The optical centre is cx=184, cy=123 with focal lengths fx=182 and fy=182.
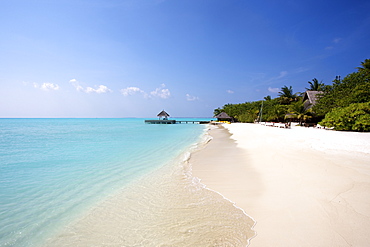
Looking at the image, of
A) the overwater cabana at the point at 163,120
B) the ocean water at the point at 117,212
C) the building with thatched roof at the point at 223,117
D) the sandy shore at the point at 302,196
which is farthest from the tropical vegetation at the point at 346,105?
the overwater cabana at the point at 163,120

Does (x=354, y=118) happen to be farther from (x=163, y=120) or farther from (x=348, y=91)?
(x=163, y=120)

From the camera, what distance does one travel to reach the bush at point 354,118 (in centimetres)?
1388

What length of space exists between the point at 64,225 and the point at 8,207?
1777mm

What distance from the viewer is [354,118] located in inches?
576

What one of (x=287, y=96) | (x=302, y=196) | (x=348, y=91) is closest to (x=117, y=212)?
(x=302, y=196)

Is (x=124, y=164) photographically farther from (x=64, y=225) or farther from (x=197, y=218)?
(x=197, y=218)

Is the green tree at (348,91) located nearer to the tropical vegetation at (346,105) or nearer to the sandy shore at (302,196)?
the tropical vegetation at (346,105)

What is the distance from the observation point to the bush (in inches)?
547

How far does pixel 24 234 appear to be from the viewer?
2852 mm

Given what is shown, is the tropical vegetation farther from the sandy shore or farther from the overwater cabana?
the overwater cabana

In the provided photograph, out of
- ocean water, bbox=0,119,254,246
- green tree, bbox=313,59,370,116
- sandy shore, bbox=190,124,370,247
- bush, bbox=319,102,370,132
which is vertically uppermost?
green tree, bbox=313,59,370,116

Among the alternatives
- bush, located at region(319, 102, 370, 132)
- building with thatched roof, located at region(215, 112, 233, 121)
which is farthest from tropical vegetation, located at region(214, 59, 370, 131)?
building with thatched roof, located at region(215, 112, 233, 121)

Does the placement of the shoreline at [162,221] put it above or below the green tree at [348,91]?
below

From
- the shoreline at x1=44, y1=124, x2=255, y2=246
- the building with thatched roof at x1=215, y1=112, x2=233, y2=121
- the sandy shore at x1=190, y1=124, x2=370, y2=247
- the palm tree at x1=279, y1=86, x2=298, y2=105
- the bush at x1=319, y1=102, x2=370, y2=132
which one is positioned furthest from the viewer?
the building with thatched roof at x1=215, y1=112, x2=233, y2=121
